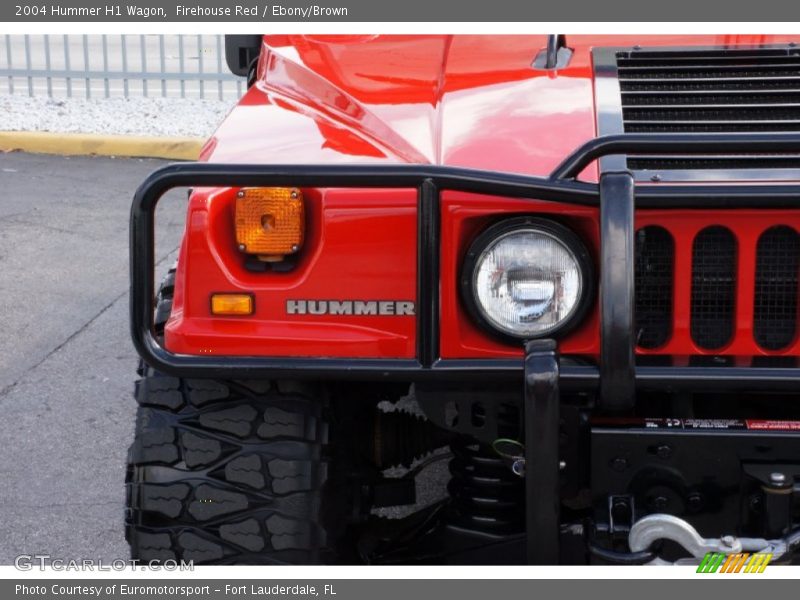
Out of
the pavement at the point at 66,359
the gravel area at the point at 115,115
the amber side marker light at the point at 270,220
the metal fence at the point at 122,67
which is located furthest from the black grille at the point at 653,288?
the metal fence at the point at 122,67

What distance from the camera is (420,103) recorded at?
9.24 feet

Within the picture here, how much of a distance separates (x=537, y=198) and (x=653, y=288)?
1.06 feet

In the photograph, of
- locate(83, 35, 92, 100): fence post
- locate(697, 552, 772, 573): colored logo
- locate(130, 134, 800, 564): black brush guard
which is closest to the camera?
locate(130, 134, 800, 564): black brush guard

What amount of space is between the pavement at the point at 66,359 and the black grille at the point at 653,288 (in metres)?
1.87

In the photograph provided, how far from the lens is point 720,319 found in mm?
2383

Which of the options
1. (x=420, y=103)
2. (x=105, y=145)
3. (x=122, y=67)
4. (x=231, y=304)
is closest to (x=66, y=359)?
(x=420, y=103)

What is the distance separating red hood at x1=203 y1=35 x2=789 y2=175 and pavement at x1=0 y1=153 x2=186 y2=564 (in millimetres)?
1475

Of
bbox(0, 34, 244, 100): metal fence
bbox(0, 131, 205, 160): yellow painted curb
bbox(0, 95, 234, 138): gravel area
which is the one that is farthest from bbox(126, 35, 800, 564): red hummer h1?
bbox(0, 34, 244, 100): metal fence

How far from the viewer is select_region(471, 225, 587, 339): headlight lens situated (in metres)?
2.31

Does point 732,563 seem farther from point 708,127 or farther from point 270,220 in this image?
point 270,220

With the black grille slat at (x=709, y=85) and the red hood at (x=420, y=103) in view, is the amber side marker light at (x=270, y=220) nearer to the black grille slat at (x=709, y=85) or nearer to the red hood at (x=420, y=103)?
the red hood at (x=420, y=103)

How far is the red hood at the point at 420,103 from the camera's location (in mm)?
2549

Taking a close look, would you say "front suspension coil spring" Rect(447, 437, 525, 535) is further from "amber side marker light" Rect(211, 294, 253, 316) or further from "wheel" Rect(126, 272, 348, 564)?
"amber side marker light" Rect(211, 294, 253, 316)
